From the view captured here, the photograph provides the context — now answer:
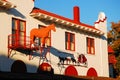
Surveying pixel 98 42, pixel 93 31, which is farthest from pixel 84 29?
pixel 98 42

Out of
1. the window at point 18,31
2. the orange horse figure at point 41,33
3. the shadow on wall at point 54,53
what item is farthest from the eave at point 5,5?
the shadow on wall at point 54,53

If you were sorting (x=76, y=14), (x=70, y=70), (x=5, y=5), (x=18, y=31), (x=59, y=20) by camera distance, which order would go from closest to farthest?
(x=5, y=5) < (x=18, y=31) < (x=59, y=20) < (x=70, y=70) < (x=76, y=14)

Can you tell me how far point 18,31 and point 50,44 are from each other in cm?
422

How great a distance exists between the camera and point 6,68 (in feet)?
84.9

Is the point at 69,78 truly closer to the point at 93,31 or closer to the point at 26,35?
the point at 26,35

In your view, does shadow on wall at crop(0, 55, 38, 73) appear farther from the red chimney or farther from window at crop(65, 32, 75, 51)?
the red chimney

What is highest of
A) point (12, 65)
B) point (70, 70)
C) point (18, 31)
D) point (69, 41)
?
point (18, 31)

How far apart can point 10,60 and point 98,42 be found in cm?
1429

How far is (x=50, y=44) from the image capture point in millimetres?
30797

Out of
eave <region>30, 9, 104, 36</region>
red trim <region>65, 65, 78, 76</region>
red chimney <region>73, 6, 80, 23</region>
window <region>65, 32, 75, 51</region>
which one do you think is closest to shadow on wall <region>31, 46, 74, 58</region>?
window <region>65, 32, 75, 51</region>

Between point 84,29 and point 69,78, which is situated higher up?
point 84,29

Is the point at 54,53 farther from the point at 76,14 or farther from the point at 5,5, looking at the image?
the point at 5,5

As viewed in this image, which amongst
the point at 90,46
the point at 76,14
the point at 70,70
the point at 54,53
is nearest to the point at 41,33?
the point at 54,53

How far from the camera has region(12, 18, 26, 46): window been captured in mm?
26922
